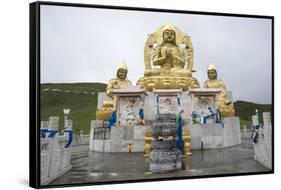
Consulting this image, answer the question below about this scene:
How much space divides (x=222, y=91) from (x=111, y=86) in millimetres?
1452

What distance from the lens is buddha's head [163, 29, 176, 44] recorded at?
7019mm

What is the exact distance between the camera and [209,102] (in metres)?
7.23

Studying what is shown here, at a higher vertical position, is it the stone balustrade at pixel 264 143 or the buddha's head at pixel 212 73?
the buddha's head at pixel 212 73

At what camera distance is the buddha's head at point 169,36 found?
23.0 ft

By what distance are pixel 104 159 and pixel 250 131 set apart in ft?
6.41

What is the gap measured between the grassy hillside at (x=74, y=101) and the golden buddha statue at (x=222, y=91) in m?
1.36

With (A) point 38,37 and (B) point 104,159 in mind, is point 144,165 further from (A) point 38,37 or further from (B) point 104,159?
(A) point 38,37

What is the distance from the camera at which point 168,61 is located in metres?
7.27

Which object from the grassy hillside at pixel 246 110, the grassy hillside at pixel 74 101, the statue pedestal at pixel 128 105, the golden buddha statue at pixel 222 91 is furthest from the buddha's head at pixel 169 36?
the grassy hillside at pixel 246 110

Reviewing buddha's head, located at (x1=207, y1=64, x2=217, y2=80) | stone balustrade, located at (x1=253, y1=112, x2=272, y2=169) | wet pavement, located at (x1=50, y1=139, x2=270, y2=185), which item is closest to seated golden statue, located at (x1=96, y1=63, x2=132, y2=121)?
wet pavement, located at (x1=50, y1=139, x2=270, y2=185)

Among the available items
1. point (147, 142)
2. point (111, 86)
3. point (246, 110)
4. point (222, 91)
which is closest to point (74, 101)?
point (111, 86)

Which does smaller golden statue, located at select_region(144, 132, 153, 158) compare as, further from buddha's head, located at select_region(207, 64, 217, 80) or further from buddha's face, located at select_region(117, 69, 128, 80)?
buddha's head, located at select_region(207, 64, 217, 80)

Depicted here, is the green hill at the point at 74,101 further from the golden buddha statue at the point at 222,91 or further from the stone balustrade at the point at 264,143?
the stone balustrade at the point at 264,143

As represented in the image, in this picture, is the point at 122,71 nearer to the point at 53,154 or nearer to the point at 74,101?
the point at 74,101
